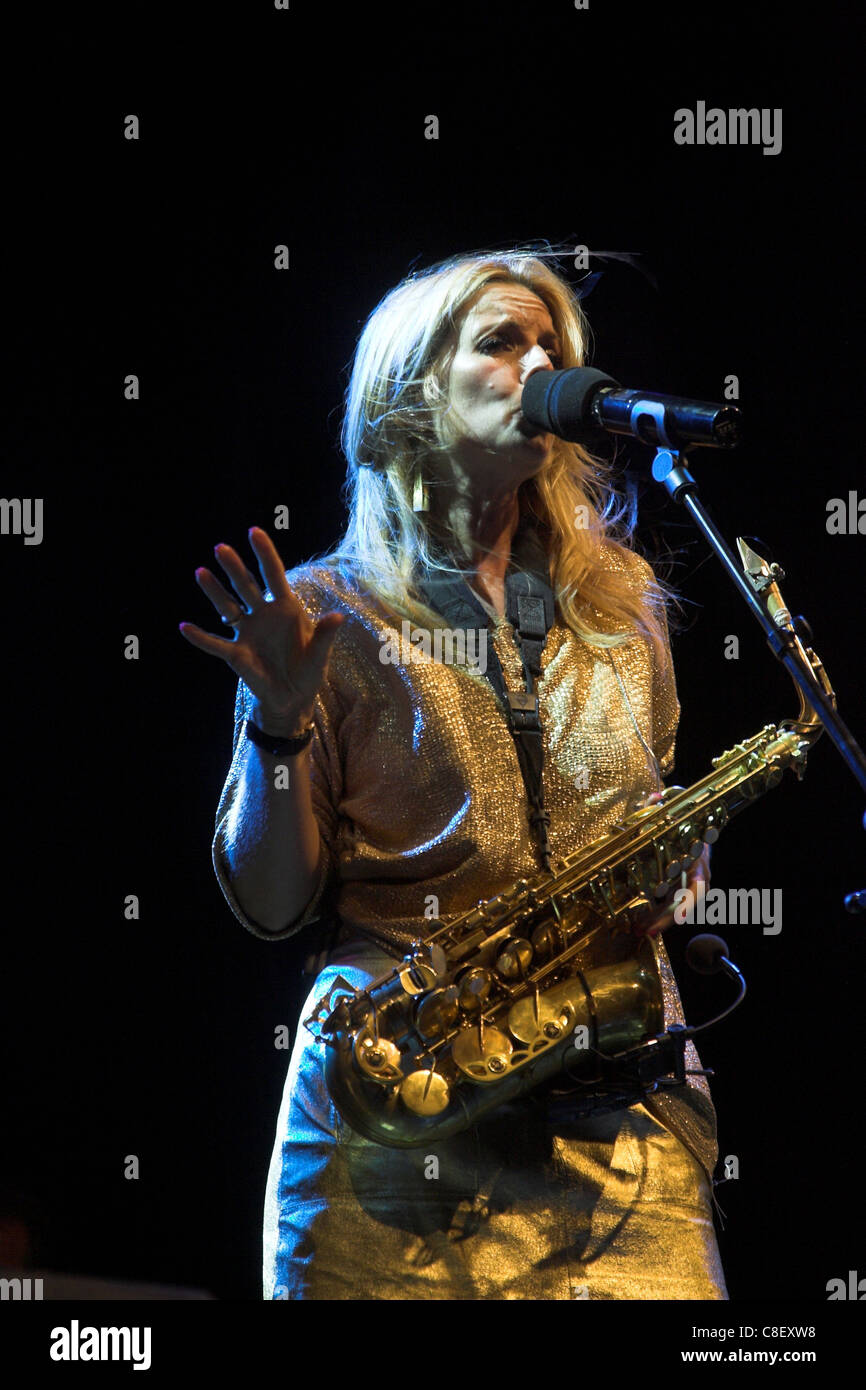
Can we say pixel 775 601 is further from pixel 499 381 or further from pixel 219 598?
pixel 499 381

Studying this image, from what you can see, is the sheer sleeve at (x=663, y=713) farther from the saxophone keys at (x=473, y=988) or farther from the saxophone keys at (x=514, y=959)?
the saxophone keys at (x=473, y=988)

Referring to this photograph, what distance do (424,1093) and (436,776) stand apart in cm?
59

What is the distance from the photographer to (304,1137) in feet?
7.85

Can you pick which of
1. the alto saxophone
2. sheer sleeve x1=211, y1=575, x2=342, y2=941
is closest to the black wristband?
sheer sleeve x1=211, y1=575, x2=342, y2=941

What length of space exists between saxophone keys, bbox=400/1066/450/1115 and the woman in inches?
4.3

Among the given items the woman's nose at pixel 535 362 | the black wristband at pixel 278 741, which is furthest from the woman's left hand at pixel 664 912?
the woman's nose at pixel 535 362

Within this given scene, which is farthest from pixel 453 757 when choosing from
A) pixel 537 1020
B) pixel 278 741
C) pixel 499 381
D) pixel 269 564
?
pixel 499 381

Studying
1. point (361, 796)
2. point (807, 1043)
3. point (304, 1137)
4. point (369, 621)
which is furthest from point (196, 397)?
point (807, 1043)

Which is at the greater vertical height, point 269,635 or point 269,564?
point 269,564

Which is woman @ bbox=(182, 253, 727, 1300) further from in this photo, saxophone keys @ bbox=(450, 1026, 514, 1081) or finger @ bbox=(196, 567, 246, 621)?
saxophone keys @ bbox=(450, 1026, 514, 1081)

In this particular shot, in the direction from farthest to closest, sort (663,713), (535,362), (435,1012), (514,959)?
(663,713)
(535,362)
(514,959)
(435,1012)

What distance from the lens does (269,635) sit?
2.18m

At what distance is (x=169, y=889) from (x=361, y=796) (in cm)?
127

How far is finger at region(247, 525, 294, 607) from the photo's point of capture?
211 cm
